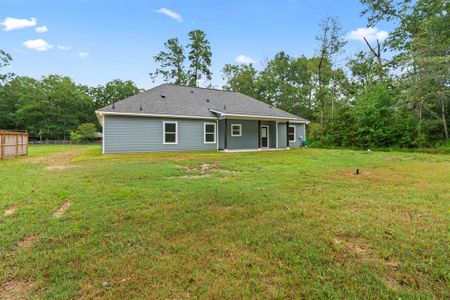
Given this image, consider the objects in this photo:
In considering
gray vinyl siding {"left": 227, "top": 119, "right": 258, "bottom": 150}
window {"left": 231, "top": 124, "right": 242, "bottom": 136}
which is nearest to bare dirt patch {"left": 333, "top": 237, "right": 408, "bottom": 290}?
gray vinyl siding {"left": 227, "top": 119, "right": 258, "bottom": 150}

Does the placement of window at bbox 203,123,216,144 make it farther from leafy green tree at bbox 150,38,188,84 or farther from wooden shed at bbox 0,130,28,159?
leafy green tree at bbox 150,38,188,84

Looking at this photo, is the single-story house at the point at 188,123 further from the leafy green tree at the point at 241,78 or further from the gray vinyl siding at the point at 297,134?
the leafy green tree at the point at 241,78

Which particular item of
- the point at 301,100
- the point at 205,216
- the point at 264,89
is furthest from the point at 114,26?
the point at 301,100

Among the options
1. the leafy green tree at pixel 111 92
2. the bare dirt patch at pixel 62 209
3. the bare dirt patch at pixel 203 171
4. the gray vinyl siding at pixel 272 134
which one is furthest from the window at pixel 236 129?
the leafy green tree at pixel 111 92

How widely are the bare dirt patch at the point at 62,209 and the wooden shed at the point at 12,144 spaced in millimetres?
10125

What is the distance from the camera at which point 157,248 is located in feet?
8.25

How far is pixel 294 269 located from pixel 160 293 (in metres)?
1.18

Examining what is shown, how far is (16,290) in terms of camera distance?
1.89 m

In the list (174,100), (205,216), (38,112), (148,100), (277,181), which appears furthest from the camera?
(38,112)

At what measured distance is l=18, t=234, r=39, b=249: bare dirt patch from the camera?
8.46 ft

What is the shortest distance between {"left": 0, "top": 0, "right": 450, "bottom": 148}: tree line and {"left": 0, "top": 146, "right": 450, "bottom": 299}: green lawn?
12.2 metres

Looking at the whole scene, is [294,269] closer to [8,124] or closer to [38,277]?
[38,277]

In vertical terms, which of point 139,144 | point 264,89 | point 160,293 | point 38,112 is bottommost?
point 160,293

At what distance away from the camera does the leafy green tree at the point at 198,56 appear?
98.0 feet
